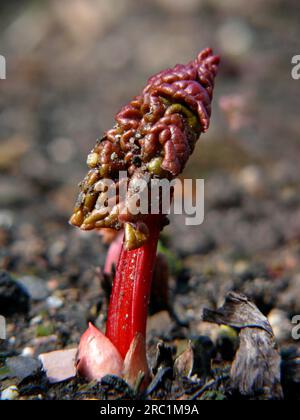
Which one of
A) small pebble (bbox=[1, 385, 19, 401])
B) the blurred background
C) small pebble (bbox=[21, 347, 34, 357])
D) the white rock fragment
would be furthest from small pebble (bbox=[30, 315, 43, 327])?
small pebble (bbox=[1, 385, 19, 401])

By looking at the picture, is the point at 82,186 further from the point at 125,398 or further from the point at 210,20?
the point at 210,20

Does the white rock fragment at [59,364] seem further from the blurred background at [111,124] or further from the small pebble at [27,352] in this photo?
the blurred background at [111,124]

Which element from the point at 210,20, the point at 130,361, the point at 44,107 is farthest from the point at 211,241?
the point at 210,20

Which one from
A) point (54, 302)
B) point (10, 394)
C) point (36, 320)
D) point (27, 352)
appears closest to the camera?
point (10, 394)

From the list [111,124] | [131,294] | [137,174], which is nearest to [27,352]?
[131,294]

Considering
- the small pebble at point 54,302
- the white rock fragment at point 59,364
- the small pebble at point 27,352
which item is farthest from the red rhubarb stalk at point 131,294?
the small pebble at point 54,302

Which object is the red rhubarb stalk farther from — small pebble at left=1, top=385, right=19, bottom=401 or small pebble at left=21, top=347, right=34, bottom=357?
small pebble at left=21, top=347, right=34, bottom=357

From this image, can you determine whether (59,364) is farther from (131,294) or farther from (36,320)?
(36,320)

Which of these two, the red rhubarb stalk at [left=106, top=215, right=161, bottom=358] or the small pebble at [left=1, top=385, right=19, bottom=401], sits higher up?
the red rhubarb stalk at [left=106, top=215, right=161, bottom=358]
